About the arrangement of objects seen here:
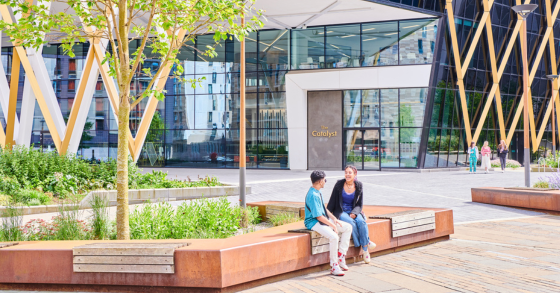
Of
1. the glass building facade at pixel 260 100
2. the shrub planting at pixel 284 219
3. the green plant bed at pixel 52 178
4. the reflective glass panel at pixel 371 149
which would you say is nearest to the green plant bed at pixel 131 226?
the shrub planting at pixel 284 219

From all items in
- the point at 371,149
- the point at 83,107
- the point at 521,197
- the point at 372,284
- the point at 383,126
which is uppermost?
the point at 83,107

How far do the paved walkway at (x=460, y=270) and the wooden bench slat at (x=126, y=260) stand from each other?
1.01 metres

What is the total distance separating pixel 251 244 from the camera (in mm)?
5656

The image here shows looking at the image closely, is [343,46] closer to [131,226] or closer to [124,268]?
[131,226]

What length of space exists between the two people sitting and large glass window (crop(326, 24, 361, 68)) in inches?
881

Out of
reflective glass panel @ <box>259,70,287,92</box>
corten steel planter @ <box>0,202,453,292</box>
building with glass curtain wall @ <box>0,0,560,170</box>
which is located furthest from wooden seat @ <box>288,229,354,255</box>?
reflective glass panel @ <box>259,70,287,92</box>

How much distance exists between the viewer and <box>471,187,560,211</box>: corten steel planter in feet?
38.9

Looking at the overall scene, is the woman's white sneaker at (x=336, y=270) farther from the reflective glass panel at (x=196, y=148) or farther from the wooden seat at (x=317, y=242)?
the reflective glass panel at (x=196, y=148)

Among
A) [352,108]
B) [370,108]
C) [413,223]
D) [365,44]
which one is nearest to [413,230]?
[413,223]

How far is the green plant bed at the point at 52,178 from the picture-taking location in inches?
492

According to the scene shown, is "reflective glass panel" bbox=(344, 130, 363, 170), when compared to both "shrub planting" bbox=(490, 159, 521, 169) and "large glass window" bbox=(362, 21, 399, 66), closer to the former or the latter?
"large glass window" bbox=(362, 21, 399, 66)

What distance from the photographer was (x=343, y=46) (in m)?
29.0

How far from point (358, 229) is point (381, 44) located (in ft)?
75.7

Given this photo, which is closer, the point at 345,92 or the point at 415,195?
the point at 415,195
